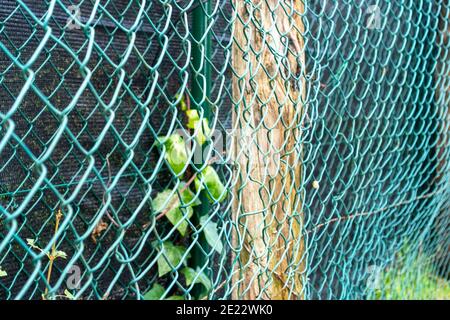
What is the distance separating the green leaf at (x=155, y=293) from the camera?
230 cm

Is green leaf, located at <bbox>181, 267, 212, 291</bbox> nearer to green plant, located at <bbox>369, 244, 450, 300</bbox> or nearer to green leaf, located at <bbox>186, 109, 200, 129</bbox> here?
green leaf, located at <bbox>186, 109, 200, 129</bbox>

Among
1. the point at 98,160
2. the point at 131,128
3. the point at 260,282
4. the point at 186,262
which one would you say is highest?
the point at 131,128

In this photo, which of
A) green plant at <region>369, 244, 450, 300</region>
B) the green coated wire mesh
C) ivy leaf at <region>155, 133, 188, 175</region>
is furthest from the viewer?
green plant at <region>369, 244, 450, 300</region>

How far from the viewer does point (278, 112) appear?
1880 mm

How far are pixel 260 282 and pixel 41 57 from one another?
49.0 inches

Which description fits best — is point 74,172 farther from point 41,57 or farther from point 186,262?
point 186,262

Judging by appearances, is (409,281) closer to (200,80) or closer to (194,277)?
(194,277)

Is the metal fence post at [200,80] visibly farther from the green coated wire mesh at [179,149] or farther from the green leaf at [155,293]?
the green leaf at [155,293]

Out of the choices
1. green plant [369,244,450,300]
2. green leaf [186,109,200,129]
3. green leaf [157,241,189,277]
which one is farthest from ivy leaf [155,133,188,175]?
green plant [369,244,450,300]

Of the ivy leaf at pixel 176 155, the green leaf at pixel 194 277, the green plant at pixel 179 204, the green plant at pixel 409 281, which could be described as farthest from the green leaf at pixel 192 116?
the green plant at pixel 409 281

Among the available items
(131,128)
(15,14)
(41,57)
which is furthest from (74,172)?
(15,14)

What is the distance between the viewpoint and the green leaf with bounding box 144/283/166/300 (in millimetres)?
2301

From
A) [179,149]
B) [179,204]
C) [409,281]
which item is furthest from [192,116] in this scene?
[409,281]

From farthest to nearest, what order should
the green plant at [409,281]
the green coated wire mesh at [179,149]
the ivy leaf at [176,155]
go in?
1. the green plant at [409,281]
2. the ivy leaf at [176,155]
3. the green coated wire mesh at [179,149]
